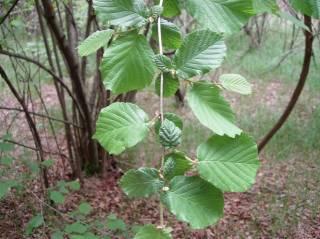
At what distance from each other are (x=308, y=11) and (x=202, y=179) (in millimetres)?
381

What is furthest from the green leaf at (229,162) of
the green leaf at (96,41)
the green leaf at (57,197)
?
the green leaf at (57,197)

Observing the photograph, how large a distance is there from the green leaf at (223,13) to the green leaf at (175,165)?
0.64 ft

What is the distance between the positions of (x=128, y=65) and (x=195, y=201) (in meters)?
0.20

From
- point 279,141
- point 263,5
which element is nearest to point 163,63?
point 263,5

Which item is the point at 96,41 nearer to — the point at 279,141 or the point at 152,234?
the point at 152,234

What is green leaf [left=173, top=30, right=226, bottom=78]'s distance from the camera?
513mm

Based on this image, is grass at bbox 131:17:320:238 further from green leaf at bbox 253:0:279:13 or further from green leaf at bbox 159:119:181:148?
green leaf at bbox 159:119:181:148

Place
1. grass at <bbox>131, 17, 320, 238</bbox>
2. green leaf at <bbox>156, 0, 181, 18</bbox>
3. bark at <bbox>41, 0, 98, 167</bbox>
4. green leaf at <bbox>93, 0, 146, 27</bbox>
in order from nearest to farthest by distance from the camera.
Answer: green leaf at <bbox>93, 0, 146, 27</bbox> < green leaf at <bbox>156, 0, 181, 18</bbox> < bark at <bbox>41, 0, 98, 167</bbox> < grass at <bbox>131, 17, 320, 238</bbox>

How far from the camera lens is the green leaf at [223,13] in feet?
1.80

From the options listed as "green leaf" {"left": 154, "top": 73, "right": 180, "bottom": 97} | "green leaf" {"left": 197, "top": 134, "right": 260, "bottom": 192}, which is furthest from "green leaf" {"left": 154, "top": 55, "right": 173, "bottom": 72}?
"green leaf" {"left": 197, "top": 134, "right": 260, "bottom": 192}

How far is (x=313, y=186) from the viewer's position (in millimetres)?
3512

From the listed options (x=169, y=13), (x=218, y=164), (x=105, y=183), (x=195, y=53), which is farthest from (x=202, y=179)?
(x=105, y=183)

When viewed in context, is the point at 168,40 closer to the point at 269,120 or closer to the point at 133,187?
the point at 133,187

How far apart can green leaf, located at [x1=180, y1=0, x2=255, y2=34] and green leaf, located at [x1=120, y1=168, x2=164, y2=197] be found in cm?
22
